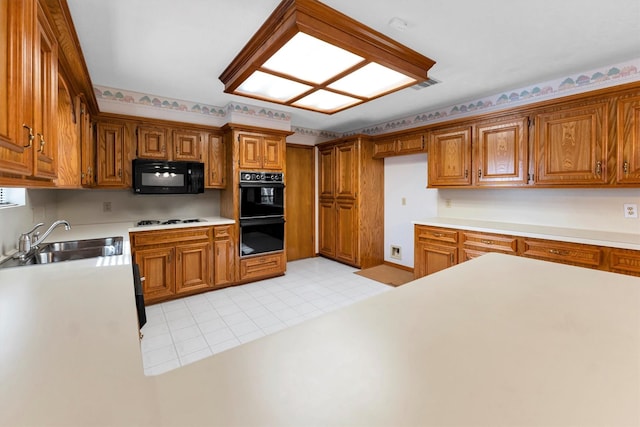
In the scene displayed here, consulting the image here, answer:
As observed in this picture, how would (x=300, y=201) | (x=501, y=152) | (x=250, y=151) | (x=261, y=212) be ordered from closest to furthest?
(x=501, y=152)
(x=250, y=151)
(x=261, y=212)
(x=300, y=201)

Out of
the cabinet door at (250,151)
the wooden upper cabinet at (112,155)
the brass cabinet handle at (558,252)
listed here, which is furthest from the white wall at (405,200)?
the wooden upper cabinet at (112,155)

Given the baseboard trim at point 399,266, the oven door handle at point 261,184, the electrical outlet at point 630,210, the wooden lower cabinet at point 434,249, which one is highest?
the oven door handle at point 261,184

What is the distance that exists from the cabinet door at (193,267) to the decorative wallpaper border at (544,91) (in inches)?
136

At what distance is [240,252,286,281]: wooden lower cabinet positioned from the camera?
3.80 metres

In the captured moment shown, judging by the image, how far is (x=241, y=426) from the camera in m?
0.45

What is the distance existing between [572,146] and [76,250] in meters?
4.32

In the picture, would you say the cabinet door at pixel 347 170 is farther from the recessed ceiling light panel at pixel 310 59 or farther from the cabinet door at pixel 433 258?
the recessed ceiling light panel at pixel 310 59

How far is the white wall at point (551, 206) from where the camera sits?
263 centimetres

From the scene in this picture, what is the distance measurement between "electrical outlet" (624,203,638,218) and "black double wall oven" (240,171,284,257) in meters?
3.62

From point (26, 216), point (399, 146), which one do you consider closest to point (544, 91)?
point (399, 146)

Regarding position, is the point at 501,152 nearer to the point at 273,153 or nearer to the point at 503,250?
the point at 503,250

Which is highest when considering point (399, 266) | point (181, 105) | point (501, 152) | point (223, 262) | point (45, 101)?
point (181, 105)

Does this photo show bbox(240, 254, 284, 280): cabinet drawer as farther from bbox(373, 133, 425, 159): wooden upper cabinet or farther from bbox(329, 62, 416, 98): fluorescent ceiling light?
bbox(329, 62, 416, 98): fluorescent ceiling light

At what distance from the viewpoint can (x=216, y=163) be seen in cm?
380
